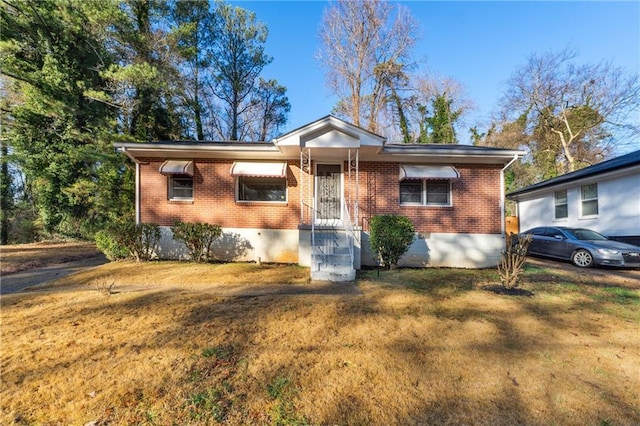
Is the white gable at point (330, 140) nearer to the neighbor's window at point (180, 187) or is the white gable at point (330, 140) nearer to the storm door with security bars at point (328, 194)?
the storm door with security bars at point (328, 194)

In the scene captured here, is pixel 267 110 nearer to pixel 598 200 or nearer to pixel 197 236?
pixel 197 236

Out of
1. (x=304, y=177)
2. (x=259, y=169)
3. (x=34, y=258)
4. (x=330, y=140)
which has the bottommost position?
(x=34, y=258)

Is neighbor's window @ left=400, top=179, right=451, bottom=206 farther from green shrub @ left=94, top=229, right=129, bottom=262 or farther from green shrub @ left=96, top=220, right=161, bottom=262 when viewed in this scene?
green shrub @ left=94, top=229, right=129, bottom=262

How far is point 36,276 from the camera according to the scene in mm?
7398

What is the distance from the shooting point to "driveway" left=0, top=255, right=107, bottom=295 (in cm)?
634

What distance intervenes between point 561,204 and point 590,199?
1510 millimetres

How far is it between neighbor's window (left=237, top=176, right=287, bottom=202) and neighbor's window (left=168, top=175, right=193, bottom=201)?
1.71 metres

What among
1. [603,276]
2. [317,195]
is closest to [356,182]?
[317,195]

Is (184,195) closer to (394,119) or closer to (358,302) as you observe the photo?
(358,302)

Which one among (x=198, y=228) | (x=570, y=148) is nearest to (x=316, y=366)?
(x=198, y=228)

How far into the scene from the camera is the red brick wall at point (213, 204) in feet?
30.4

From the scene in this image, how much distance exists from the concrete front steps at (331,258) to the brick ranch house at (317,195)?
103cm

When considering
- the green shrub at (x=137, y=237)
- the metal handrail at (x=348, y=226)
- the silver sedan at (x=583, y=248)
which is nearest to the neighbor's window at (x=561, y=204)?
the silver sedan at (x=583, y=248)

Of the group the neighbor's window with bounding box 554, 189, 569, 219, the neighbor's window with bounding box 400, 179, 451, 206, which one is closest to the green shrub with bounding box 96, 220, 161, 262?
the neighbor's window with bounding box 400, 179, 451, 206
